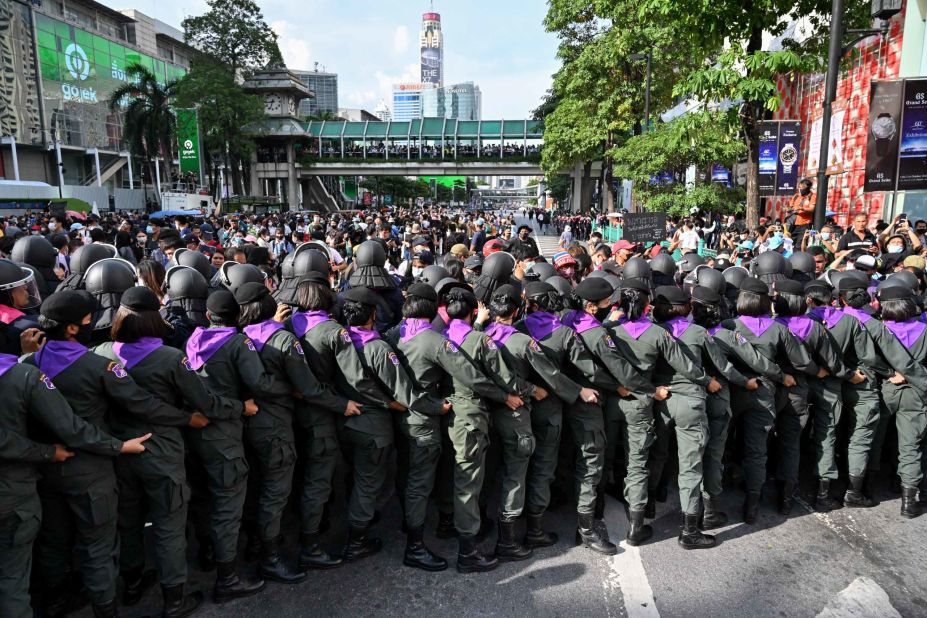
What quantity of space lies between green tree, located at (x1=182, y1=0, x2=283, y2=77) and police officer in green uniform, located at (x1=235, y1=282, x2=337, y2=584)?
142 ft

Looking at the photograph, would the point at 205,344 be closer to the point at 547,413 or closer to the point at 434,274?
the point at 547,413

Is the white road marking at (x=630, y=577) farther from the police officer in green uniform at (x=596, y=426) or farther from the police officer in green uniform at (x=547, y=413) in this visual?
the police officer in green uniform at (x=547, y=413)

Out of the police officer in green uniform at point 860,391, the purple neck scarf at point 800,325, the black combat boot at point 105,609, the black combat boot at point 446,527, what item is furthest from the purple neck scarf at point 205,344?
the police officer in green uniform at point 860,391

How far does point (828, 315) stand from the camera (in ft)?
15.7

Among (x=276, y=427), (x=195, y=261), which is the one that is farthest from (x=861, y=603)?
(x=195, y=261)

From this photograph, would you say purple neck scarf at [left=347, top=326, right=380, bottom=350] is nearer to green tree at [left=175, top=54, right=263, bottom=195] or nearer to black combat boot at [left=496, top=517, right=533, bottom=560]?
black combat boot at [left=496, top=517, right=533, bottom=560]

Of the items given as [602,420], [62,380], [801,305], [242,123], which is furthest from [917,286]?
[242,123]

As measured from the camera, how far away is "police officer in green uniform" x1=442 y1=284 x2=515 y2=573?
389 cm

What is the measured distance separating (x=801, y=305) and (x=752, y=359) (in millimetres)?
677

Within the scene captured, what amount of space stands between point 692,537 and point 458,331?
2.08 m

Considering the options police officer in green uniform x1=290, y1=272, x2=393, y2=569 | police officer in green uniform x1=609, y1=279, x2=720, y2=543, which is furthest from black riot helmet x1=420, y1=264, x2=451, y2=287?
police officer in green uniform x1=609, y1=279, x2=720, y2=543

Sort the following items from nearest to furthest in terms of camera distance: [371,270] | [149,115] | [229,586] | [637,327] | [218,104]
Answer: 1. [229,586]
2. [637,327]
3. [371,270]
4. [218,104]
5. [149,115]

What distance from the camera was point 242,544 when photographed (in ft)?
14.0

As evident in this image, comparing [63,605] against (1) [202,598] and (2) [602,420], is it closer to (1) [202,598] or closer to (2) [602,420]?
(1) [202,598]
